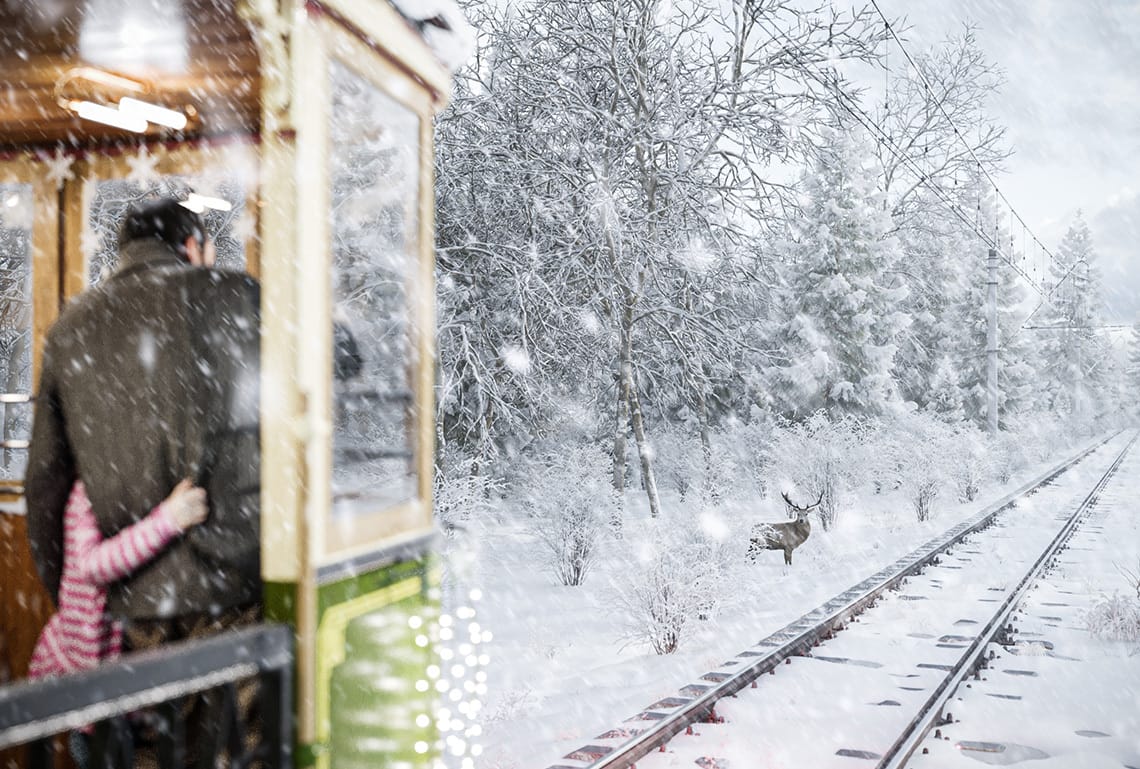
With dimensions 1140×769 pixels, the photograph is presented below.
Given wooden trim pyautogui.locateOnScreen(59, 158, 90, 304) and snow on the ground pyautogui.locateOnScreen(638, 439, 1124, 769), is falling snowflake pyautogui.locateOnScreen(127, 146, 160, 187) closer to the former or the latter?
wooden trim pyautogui.locateOnScreen(59, 158, 90, 304)

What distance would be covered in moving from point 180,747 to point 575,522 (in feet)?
32.2

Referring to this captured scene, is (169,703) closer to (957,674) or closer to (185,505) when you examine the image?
(185,505)

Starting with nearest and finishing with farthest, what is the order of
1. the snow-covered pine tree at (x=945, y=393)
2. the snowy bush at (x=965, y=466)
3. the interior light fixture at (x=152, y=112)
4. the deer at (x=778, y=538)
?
the interior light fixture at (x=152, y=112) → the deer at (x=778, y=538) → the snowy bush at (x=965, y=466) → the snow-covered pine tree at (x=945, y=393)

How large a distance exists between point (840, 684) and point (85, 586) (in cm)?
565

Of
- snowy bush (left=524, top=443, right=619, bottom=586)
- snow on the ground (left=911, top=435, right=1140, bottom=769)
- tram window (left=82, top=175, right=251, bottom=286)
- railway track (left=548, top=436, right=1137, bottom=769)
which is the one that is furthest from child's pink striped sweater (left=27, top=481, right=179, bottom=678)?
snowy bush (left=524, top=443, right=619, bottom=586)

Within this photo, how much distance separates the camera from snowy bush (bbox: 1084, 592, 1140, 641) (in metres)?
8.57

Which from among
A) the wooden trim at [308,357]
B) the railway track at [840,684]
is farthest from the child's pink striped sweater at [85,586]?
the railway track at [840,684]

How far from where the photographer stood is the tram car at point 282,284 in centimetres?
245

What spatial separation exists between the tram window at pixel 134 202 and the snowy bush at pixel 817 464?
36.2 feet

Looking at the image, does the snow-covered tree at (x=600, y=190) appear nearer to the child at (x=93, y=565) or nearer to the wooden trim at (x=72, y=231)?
the wooden trim at (x=72, y=231)

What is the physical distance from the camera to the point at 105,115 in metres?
3.79

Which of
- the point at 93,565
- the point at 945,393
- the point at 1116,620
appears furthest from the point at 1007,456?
the point at 93,565

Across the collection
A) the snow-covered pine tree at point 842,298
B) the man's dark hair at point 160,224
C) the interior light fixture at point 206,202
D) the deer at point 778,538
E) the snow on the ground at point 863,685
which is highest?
the snow-covered pine tree at point 842,298

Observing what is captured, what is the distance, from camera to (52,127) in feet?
13.2
